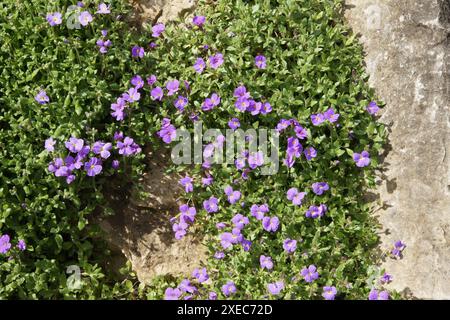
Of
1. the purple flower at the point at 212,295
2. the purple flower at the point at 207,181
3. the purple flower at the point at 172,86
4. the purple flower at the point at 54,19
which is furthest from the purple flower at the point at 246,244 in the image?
the purple flower at the point at 54,19

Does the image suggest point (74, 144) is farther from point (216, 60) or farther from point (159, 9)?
point (159, 9)

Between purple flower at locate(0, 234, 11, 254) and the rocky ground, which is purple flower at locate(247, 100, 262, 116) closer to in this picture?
the rocky ground

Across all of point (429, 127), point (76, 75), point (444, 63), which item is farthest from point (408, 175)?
point (76, 75)

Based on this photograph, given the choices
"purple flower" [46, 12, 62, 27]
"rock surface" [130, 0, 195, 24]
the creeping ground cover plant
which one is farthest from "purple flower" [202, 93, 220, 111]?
"purple flower" [46, 12, 62, 27]

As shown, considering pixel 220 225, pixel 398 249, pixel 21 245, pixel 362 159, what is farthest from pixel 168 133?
pixel 398 249

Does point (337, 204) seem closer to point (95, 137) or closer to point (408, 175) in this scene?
point (408, 175)
